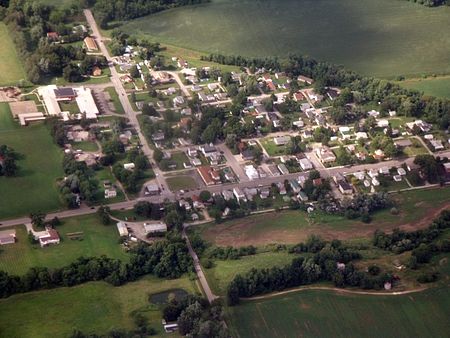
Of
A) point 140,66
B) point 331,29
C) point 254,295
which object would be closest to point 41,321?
point 254,295

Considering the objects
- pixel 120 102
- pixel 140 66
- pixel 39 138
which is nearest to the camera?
pixel 39 138

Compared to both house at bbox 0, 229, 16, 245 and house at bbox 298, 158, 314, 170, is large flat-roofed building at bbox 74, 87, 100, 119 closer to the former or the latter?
house at bbox 0, 229, 16, 245

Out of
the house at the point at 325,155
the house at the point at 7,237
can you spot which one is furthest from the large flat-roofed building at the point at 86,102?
the house at the point at 325,155

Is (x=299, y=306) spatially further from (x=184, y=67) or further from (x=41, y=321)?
(x=184, y=67)

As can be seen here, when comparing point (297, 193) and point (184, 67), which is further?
point (184, 67)

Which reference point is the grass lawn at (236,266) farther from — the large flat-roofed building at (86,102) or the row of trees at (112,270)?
the large flat-roofed building at (86,102)

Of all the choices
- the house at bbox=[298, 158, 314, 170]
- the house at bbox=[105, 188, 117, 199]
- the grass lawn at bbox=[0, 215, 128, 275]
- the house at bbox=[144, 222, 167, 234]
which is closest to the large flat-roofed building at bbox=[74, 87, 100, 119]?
A: the house at bbox=[105, 188, 117, 199]

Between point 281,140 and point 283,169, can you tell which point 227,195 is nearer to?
point 283,169
